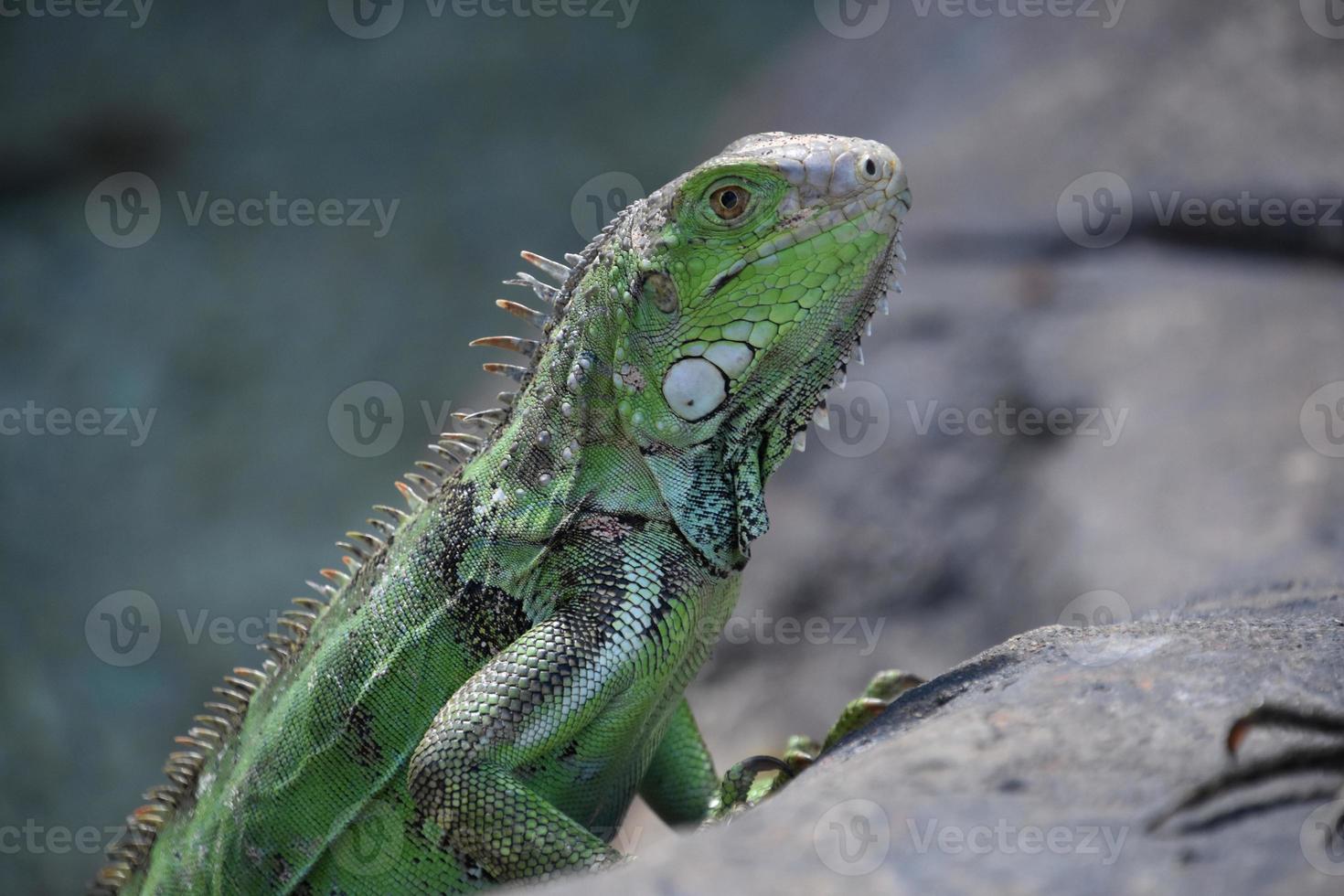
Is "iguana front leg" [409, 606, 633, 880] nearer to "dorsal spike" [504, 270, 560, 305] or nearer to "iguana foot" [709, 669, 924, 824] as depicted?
"iguana foot" [709, 669, 924, 824]

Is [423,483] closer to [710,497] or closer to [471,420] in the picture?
[471,420]

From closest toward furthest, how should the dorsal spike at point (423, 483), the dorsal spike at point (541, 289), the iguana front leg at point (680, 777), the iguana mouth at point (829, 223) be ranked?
the iguana mouth at point (829, 223)
the dorsal spike at point (541, 289)
the dorsal spike at point (423, 483)
the iguana front leg at point (680, 777)

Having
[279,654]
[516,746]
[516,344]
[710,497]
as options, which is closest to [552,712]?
[516,746]

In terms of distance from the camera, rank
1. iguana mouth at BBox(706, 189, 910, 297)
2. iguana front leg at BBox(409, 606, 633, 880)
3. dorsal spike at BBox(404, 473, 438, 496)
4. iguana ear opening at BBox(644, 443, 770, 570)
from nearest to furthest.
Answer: iguana front leg at BBox(409, 606, 633, 880) → iguana mouth at BBox(706, 189, 910, 297) → iguana ear opening at BBox(644, 443, 770, 570) → dorsal spike at BBox(404, 473, 438, 496)

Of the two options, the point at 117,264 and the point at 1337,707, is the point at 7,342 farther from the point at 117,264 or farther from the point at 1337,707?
the point at 1337,707

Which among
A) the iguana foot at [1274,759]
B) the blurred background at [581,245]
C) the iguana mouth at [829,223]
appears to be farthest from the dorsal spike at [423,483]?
the blurred background at [581,245]

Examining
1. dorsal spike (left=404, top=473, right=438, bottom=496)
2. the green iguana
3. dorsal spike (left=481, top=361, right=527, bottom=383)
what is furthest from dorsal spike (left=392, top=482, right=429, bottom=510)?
dorsal spike (left=481, top=361, right=527, bottom=383)

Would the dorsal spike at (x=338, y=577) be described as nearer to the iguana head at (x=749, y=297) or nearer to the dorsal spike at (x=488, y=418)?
the dorsal spike at (x=488, y=418)
